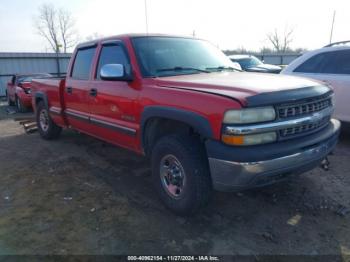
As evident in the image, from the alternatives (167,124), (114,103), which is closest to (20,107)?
(114,103)

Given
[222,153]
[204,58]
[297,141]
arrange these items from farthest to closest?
[204,58] → [297,141] → [222,153]

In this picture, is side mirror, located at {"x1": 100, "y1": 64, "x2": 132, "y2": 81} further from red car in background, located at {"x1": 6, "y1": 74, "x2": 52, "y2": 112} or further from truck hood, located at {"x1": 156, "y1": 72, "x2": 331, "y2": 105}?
red car in background, located at {"x1": 6, "y1": 74, "x2": 52, "y2": 112}

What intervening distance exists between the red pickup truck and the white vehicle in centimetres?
208

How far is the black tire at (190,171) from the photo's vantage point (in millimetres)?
3043

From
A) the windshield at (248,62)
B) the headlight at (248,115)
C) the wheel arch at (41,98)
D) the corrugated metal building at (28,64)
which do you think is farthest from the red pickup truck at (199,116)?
the corrugated metal building at (28,64)

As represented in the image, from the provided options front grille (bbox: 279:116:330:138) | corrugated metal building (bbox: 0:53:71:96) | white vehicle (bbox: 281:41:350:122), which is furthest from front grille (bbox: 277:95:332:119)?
corrugated metal building (bbox: 0:53:71:96)

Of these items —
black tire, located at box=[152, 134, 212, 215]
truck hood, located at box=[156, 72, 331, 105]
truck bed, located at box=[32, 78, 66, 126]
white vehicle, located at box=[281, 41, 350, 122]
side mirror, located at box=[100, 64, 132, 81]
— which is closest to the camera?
truck hood, located at box=[156, 72, 331, 105]

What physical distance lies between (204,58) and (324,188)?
7.44 feet

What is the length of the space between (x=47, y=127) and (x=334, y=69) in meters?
5.79

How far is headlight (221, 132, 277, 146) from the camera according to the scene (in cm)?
268

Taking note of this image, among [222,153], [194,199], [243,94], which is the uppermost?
[243,94]

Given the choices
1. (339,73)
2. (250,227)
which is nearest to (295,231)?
(250,227)

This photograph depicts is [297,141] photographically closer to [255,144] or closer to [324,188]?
[255,144]

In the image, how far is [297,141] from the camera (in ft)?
9.64
